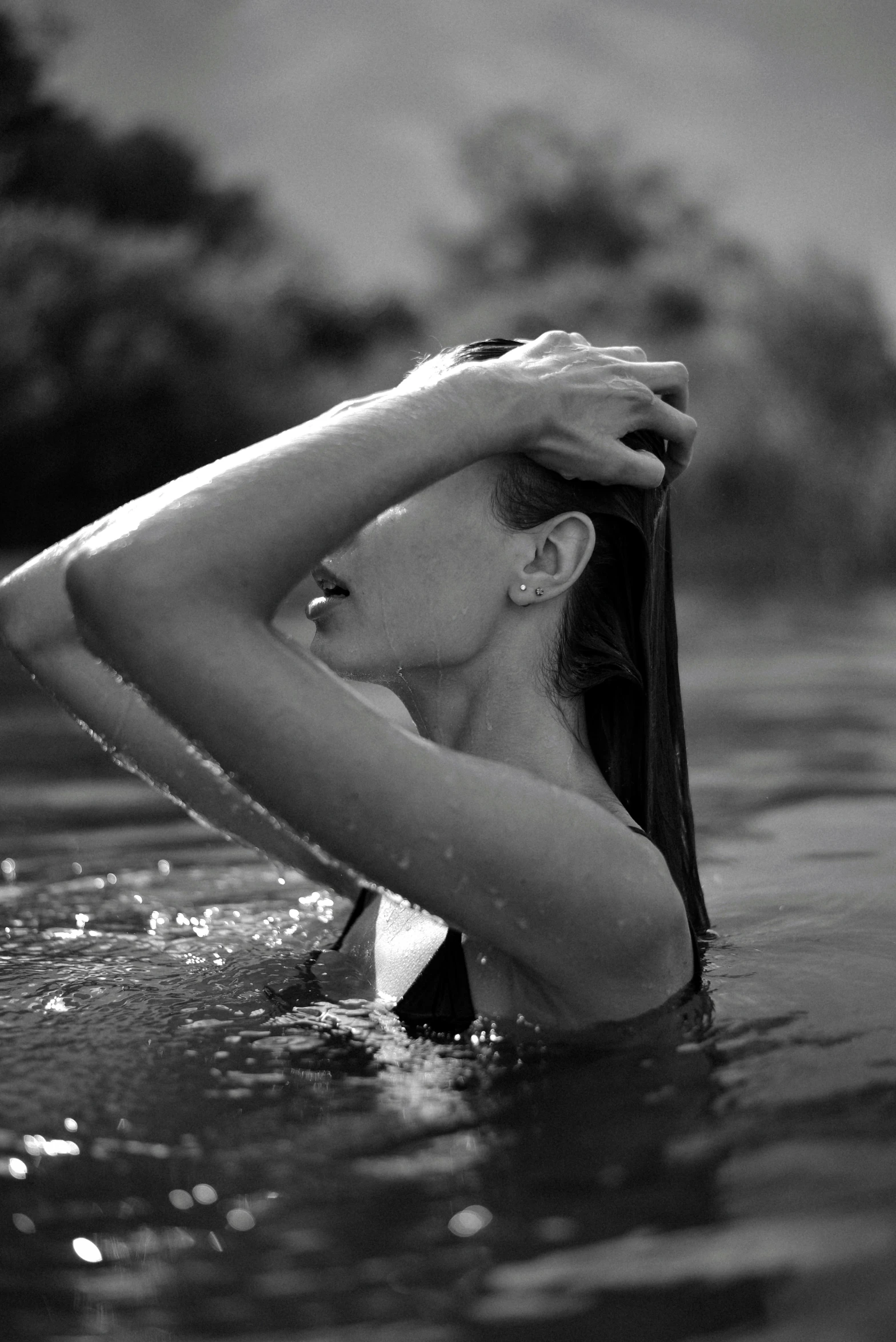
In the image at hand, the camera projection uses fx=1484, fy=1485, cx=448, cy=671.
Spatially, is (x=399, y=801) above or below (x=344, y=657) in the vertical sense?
below

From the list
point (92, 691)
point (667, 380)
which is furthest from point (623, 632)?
point (92, 691)

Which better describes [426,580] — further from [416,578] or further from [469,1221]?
[469,1221]

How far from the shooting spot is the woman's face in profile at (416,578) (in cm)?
229

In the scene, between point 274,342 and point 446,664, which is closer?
point 446,664

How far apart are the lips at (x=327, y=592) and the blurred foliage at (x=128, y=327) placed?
19513 millimetres

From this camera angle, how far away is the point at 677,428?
232 cm

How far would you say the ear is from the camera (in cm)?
236

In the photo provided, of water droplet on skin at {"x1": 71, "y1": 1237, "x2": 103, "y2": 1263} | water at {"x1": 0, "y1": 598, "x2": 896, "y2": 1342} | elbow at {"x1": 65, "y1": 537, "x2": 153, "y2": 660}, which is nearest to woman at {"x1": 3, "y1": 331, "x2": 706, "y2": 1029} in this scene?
elbow at {"x1": 65, "y1": 537, "x2": 153, "y2": 660}

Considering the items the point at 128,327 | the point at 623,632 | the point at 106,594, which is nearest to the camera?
the point at 106,594

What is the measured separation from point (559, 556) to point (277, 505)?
63cm

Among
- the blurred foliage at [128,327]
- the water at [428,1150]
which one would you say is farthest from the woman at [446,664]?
the blurred foliage at [128,327]

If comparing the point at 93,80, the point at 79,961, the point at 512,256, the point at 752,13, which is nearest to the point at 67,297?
the point at 93,80

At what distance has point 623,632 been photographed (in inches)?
97.8

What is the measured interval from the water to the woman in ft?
0.63
